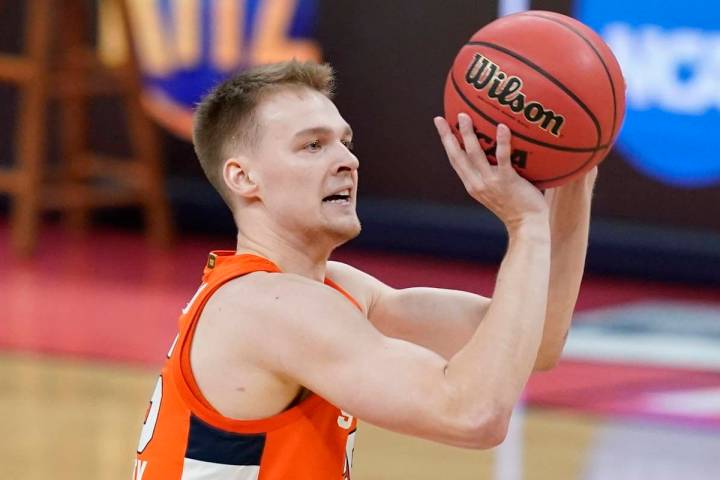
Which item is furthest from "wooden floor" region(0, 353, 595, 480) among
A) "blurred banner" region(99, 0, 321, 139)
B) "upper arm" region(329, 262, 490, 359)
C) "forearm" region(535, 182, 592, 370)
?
"blurred banner" region(99, 0, 321, 139)

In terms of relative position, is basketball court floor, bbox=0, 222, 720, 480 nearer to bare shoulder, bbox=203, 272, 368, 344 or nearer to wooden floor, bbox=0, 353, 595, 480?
wooden floor, bbox=0, 353, 595, 480

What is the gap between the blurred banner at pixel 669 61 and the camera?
275 inches

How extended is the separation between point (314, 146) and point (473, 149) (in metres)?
0.32

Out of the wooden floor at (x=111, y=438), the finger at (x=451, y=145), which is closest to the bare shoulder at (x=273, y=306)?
the finger at (x=451, y=145)

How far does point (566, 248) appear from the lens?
2.90m

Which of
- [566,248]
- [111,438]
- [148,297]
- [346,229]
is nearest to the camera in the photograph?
[346,229]

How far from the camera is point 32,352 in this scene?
19.7 feet

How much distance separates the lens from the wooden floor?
4770 mm

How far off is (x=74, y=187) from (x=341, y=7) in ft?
5.97

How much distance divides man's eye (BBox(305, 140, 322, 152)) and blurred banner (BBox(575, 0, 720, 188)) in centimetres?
459

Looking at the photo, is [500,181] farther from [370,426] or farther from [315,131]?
[370,426]

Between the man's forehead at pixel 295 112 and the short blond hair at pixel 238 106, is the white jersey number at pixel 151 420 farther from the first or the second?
the man's forehead at pixel 295 112

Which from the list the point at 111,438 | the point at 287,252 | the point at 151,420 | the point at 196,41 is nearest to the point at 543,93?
the point at 287,252

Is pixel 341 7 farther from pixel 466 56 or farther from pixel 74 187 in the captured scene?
pixel 466 56
